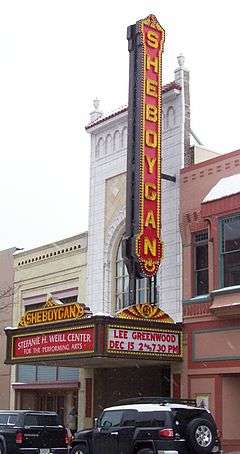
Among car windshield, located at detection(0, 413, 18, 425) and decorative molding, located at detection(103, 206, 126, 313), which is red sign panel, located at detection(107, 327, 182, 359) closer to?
car windshield, located at detection(0, 413, 18, 425)

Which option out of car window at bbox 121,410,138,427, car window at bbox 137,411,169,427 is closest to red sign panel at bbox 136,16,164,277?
car window at bbox 121,410,138,427

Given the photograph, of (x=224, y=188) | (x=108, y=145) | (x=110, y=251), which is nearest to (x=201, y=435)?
(x=224, y=188)

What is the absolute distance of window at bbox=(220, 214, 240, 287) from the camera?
912 inches

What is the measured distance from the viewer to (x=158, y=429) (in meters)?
17.0

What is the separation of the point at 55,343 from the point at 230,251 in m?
6.33

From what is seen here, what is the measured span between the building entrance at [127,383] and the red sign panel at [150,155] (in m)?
5.65

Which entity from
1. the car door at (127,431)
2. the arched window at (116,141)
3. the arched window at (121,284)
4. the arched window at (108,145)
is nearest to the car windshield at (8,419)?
the car door at (127,431)

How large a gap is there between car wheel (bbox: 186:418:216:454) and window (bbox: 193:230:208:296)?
7.71 meters

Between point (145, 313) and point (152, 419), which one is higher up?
point (145, 313)

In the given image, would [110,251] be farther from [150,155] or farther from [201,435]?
[201,435]

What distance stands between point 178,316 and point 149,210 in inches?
138

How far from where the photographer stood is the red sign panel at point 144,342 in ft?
75.7

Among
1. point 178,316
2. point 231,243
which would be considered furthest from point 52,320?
point 231,243

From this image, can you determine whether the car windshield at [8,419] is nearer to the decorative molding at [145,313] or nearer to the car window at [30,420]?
the car window at [30,420]
